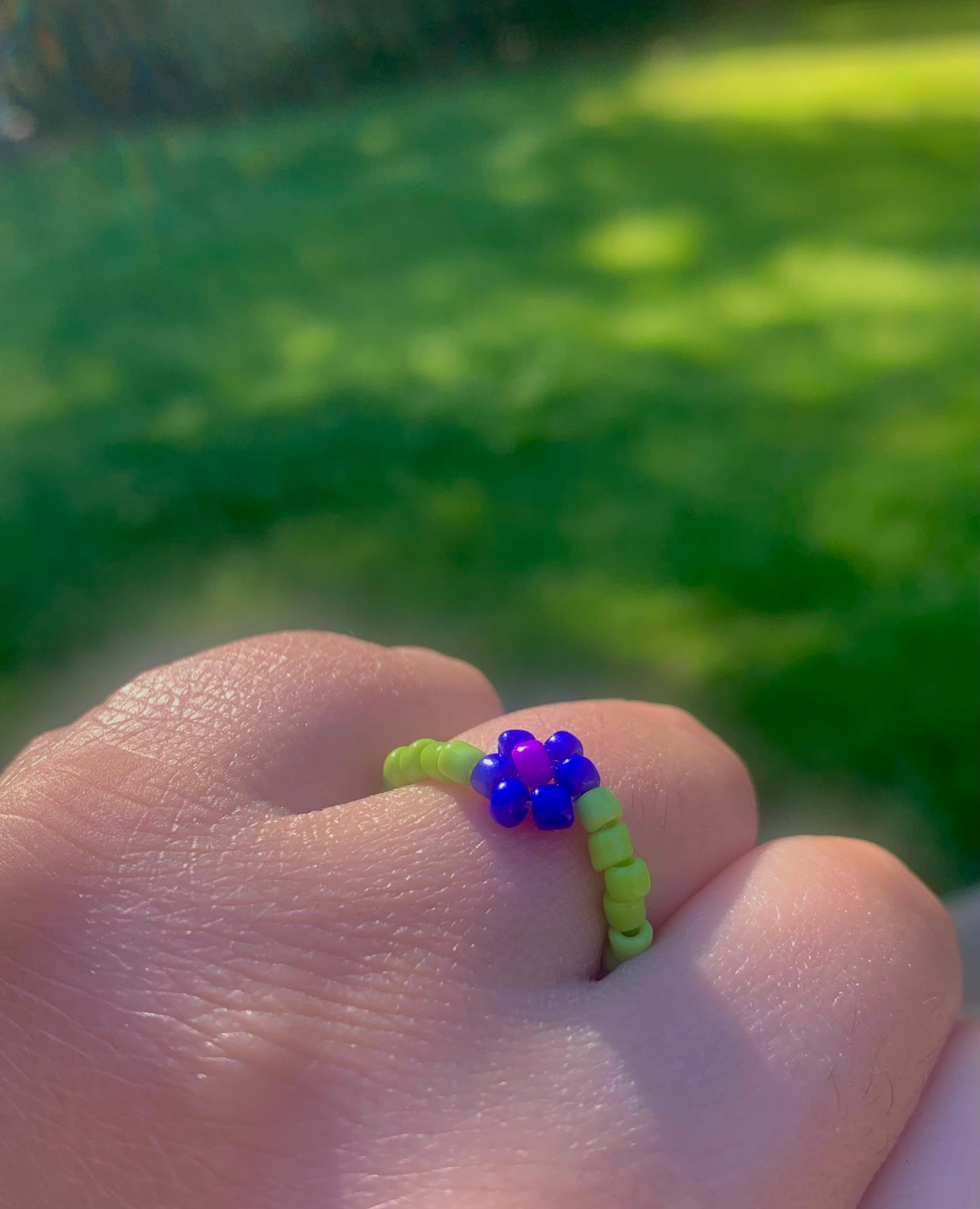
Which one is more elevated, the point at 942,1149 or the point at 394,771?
the point at 394,771

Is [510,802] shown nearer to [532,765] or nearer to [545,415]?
[532,765]

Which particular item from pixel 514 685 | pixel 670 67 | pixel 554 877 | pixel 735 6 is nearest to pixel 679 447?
pixel 514 685

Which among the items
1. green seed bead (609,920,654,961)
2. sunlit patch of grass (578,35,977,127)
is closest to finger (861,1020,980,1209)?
green seed bead (609,920,654,961)

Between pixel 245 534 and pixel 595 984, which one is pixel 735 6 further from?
pixel 595 984

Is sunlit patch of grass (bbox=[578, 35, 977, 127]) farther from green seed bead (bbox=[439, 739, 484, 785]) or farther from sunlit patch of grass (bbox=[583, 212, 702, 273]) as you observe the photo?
green seed bead (bbox=[439, 739, 484, 785])

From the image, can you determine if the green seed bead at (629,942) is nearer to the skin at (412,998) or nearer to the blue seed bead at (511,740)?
the skin at (412,998)

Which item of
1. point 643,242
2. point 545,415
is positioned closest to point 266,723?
point 545,415

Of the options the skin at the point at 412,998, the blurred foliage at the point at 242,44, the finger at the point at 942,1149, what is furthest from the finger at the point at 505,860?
the blurred foliage at the point at 242,44
